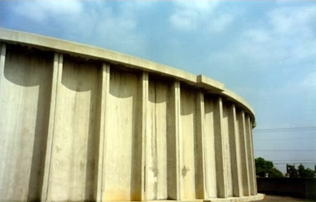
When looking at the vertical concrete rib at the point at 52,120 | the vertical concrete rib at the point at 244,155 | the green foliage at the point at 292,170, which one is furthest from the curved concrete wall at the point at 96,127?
the green foliage at the point at 292,170

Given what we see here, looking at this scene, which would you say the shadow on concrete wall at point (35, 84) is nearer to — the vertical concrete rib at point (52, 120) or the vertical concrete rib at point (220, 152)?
the vertical concrete rib at point (52, 120)

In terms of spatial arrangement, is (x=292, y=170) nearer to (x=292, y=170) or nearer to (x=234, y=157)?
(x=292, y=170)

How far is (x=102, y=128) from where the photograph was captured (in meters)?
8.71

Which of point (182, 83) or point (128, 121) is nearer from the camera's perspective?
point (128, 121)

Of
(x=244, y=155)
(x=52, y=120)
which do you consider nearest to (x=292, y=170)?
(x=244, y=155)

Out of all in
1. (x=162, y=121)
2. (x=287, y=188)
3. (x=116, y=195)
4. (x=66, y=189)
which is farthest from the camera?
(x=287, y=188)

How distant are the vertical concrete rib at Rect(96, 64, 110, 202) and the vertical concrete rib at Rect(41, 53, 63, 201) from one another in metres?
1.22

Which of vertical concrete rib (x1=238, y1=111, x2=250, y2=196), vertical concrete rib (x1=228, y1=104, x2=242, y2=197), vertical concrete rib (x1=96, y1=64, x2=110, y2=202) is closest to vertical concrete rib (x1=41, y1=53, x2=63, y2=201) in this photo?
vertical concrete rib (x1=96, y1=64, x2=110, y2=202)

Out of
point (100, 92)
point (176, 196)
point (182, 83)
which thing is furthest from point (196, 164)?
point (100, 92)

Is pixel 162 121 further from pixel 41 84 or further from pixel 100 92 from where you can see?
pixel 41 84

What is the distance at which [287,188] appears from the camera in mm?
25984

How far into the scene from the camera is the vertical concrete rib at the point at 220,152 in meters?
11.8

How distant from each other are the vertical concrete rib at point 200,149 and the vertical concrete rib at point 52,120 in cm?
512

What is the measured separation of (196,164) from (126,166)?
2.92 m
